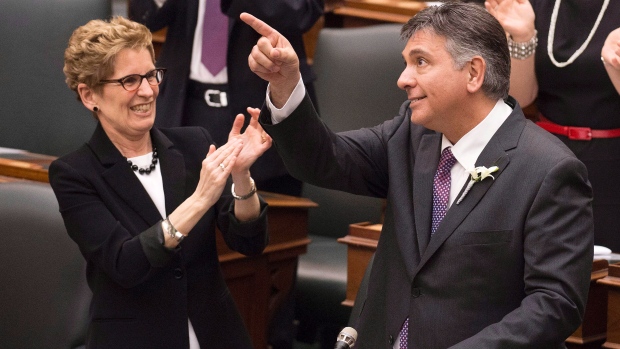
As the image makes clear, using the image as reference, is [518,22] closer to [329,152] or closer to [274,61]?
[329,152]

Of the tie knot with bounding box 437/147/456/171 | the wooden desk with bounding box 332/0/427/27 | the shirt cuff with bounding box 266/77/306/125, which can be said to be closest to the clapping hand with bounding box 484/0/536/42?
the tie knot with bounding box 437/147/456/171

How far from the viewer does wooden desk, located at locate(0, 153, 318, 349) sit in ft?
8.61

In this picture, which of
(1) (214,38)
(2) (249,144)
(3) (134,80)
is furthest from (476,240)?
(1) (214,38)

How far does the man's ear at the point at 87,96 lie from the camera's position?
2312 mm

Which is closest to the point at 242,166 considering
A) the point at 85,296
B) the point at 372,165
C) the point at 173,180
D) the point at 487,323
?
the point at 173,180

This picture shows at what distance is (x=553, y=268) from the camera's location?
5.39 feet

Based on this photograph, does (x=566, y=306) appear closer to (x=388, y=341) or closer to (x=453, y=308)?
(x=453, y=308)

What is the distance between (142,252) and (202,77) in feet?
2.96

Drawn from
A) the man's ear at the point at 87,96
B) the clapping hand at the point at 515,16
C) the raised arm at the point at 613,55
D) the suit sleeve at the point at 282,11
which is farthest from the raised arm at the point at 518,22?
the man's ear at the point at 87,96

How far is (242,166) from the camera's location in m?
2.18

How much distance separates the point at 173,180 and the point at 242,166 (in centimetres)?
19

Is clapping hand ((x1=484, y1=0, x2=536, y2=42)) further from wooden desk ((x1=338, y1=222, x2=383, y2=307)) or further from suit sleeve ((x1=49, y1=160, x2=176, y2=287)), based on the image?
suit sleeve ((x1=49, y1=160, x2=176, y2=287))

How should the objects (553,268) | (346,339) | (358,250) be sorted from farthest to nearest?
(358,250)
(346,339)
(553,268)

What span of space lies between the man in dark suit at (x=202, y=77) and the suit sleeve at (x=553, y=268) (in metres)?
1.29
